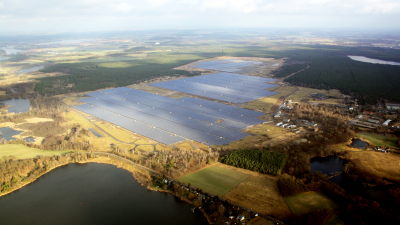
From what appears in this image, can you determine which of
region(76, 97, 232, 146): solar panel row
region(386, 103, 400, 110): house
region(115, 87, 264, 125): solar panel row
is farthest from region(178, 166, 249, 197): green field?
region(386, 103, 400, 110): house

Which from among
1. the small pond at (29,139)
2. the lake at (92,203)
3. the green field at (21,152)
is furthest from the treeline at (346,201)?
the small pond at (29,139)

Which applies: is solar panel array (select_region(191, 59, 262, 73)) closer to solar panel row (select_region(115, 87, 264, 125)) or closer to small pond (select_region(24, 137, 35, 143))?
solar panel row (select_region(115, 87, 264, 125))

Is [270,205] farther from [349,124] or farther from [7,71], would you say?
[7,71]

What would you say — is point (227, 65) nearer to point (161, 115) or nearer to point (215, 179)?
point (161, 115)

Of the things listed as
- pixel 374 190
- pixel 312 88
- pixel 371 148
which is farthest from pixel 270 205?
pixel 312 88

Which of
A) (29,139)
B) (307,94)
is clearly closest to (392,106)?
(307,94)

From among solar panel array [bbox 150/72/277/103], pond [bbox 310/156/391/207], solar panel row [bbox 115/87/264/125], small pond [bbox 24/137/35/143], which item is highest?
solar panel array [bbox 150/72/277/103]

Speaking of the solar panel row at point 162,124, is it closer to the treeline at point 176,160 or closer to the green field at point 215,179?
the treeline at point 176,160

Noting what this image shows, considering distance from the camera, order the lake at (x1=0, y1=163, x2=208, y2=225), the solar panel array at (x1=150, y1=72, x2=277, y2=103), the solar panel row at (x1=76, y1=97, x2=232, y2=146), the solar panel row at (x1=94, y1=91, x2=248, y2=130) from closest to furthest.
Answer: the lake at (x1=0, y1=163, x2=208, y2=225), the solar panel row at (x1=76, y1=97, x2=232, y2=146), the solar panel row at (x1=94, y1=91, x2=248, y2=130), the solar panel array at (x1=150, y1=72, x2=277, y2=103)
